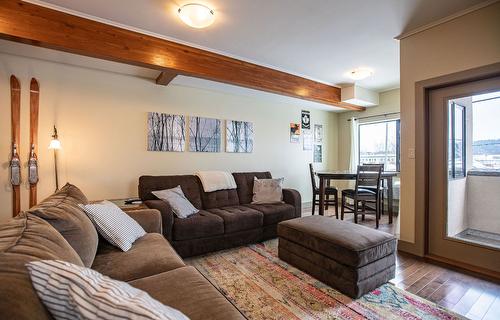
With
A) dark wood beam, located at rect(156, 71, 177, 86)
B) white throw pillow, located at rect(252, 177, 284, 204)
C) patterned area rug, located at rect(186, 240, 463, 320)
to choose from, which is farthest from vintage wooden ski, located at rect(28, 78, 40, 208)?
white throw pillow, located at rect(252, 177, 284, 204)

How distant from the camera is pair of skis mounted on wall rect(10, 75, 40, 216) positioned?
279cm

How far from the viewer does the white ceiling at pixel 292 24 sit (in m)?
2.22

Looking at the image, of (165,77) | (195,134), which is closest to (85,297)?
(165,77)

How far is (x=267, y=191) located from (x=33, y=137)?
3.02 metres

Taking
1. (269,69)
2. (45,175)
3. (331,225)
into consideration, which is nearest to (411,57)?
(269,69)

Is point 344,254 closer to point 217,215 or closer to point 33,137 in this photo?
point 217,215

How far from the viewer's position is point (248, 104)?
4668 mm

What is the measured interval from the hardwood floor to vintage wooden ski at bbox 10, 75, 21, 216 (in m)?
4.04

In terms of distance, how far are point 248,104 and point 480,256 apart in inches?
148

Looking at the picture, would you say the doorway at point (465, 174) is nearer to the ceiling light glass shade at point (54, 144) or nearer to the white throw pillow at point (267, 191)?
the white throw pillow at point (267, 191)

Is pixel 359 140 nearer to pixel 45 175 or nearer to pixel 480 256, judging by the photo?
pixel 480 256

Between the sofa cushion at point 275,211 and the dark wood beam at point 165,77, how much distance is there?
2031mm

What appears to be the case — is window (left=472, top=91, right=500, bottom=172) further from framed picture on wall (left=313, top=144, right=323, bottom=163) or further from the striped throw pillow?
framed picture on wall (left=313, top=144, right=323, bottom=163)

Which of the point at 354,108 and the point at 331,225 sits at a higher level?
the point at 354,108
